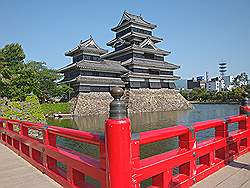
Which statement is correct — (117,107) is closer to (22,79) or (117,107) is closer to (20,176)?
(20,176)

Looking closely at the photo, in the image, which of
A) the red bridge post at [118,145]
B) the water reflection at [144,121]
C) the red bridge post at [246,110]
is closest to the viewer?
the red bridge post at [118,145]

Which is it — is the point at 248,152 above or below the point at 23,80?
below

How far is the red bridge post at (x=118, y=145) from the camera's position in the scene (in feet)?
6.66

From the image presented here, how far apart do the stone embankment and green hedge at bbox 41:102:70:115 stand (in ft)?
3.38

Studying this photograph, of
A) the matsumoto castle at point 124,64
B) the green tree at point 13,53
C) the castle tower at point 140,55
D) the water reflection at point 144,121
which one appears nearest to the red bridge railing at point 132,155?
the water reflection at point 144,121

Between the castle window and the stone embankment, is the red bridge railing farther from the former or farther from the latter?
the castle window

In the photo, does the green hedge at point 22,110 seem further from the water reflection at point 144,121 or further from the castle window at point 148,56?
the castle window at point 148,56

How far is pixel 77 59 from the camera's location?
34625mm

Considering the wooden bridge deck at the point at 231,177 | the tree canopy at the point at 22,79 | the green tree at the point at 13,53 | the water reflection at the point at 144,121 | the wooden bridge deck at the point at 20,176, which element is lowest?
the water reflection at the point at 144,121

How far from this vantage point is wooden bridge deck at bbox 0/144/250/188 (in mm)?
3066

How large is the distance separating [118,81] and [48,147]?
30789mm

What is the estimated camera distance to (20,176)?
388cm

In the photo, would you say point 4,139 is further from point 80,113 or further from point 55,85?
point 55,85

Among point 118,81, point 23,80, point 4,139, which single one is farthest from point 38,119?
point 118,81
